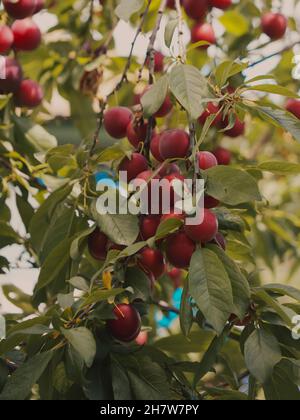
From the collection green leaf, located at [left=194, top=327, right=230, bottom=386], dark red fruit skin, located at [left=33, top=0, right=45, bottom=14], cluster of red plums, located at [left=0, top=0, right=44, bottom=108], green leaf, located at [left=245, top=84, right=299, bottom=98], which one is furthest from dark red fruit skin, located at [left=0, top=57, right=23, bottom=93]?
green leaf, located at [left=194, top=327, right=230, bottom=386]

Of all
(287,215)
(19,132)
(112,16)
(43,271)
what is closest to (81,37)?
(112,16)

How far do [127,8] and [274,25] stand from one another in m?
0.55

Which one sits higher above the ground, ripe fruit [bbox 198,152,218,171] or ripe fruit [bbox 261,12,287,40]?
ripe fruit [bbox 198,152,218,171]

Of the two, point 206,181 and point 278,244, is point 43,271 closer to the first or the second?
point 206,181

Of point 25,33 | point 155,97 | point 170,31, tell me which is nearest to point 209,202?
point 155,97

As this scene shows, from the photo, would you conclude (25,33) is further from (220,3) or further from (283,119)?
(283,119)

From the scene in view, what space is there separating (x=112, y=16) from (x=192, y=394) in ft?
3.20

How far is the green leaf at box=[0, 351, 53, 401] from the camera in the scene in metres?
0.97

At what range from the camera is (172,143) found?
1085mm

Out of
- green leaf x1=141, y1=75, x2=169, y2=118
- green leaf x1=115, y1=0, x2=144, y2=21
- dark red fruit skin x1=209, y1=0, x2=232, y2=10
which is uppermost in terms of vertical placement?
green leaf x1=115, y1=0, x2=144, y2=21

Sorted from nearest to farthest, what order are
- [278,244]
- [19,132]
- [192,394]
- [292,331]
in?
[292,331], [192,394], [19,132], [278,244]

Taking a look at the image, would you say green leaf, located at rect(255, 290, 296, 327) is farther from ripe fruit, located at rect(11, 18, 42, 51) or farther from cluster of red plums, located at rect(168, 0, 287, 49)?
ripe fruit, located at rect(11, 18, 42, 51)

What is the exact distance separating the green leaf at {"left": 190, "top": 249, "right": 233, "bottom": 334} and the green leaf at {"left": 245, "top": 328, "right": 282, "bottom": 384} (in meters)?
0.05

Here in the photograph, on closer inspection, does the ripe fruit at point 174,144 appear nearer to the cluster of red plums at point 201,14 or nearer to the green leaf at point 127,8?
the green leaf at point 127,8
